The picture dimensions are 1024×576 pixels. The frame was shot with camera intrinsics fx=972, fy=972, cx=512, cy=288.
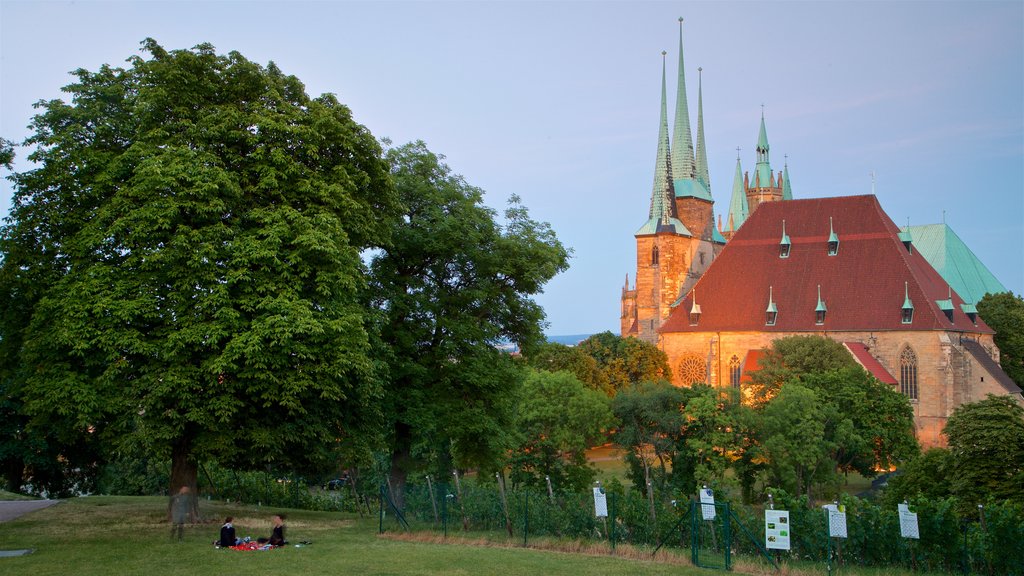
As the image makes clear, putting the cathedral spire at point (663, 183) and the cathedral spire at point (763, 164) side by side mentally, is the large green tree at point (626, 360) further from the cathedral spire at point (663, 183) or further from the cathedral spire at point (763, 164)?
the cathedral spire at point (763, 164)

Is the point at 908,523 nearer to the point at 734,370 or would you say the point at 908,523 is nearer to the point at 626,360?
the point at 626,360

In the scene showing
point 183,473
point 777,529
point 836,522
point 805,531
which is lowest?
point 805,531

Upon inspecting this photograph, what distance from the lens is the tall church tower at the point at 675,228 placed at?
89562mm

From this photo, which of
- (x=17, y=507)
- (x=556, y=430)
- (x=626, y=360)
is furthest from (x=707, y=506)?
(x=626, y=360)

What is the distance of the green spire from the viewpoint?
366ft

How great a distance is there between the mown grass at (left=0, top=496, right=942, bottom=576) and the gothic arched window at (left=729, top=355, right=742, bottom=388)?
2146 inches

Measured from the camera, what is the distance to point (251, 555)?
62.8 ft

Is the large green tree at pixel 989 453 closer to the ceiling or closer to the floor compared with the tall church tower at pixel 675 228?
closer to the floor

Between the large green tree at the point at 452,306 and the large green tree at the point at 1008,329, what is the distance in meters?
58.7

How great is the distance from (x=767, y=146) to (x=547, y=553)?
323 ft

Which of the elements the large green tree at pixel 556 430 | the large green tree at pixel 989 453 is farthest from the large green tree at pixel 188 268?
the large green tree at pixel 556 430

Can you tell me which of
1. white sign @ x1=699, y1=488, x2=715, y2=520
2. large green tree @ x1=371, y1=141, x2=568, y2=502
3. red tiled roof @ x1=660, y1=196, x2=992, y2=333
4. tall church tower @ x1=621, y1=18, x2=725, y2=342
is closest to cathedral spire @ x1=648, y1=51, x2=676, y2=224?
tall church tower @ x1=621, y1=18, x2=725, y2=342

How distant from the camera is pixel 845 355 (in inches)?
2446

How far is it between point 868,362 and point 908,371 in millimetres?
4047
